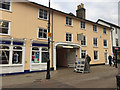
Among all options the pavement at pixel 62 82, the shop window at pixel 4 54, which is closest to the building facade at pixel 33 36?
the shop window at pixel 4 54

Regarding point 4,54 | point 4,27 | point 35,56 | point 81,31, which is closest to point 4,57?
point 4,54

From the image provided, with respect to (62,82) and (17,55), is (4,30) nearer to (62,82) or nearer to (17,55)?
(17,55)

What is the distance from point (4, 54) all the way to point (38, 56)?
12.4 feet

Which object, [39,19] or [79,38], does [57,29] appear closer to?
[39,19]

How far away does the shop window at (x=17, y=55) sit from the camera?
35.8 ft

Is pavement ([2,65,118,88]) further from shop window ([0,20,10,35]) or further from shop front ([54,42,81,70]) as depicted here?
shop front ([54,42,81,70])

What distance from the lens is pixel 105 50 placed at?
2147cm

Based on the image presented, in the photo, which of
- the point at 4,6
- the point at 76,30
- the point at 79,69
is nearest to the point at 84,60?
the point at 79,69

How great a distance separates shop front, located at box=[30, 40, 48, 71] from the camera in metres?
12.0

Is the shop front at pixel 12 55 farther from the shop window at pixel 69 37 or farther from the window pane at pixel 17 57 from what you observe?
the shop window at pixel 69 37

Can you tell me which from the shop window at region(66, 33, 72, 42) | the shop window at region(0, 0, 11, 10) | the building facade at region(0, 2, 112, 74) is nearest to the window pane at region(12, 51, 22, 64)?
the building facade at region(0, 2, 112, 74)

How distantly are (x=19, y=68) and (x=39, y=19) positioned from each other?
6.35 meters

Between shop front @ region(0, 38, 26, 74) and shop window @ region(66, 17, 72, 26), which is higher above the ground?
shop window @ region(66, 17, 72, 26)

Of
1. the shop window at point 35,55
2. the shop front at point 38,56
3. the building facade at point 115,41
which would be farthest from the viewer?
the building facade at point 115,41
